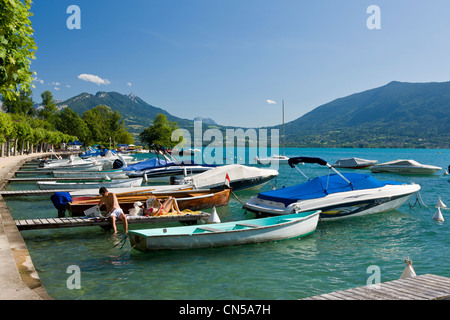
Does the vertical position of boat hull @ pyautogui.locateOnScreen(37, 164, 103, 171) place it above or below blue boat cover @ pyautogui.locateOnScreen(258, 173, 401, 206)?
below

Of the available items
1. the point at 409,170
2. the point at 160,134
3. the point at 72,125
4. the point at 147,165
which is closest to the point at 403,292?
the point at 147,165

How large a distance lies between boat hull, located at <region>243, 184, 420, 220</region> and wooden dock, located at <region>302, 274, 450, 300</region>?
9484mm

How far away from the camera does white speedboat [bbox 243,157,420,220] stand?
57.1 ft

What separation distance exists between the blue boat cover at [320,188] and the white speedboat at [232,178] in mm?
8701

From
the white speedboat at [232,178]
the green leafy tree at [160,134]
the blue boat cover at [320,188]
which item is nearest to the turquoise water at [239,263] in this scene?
the blue boat cover at [320,188]

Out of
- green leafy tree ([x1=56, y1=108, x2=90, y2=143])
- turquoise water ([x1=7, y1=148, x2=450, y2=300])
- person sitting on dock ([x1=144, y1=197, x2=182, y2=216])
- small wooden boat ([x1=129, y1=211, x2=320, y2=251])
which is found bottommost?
turquoise water ([x1=7, y1=148, x2=450, y2=300])

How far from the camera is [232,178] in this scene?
29094 millimetres

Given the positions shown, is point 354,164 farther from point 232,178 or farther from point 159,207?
point 159,207

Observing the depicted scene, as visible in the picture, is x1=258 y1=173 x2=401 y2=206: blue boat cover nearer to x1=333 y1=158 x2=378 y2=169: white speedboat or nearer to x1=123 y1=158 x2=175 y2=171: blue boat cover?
x1=123 y1=158 x2=175 y2=171: blue boat cover

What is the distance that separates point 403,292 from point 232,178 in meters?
22.6

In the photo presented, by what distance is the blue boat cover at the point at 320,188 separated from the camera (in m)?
17.9

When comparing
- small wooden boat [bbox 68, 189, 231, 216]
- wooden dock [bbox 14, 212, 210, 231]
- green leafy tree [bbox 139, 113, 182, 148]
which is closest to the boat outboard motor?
small wooden boat [bbox 68, 189, 231, 216]

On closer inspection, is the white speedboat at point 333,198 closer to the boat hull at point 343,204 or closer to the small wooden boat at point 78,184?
the boat hull at point 343,204
